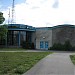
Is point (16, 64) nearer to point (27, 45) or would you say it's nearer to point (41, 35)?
point (41, 35)

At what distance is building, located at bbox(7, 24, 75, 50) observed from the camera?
56250 millimetres

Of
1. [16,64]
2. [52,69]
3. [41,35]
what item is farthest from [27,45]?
[52,69]

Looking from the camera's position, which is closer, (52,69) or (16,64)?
(52,69)

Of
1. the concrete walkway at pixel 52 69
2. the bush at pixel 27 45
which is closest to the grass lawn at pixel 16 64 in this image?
the concrete walkway at pixel 52 69

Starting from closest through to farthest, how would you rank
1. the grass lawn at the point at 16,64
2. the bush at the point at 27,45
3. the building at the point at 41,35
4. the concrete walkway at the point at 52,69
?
1. the concrete walkway at the point at 52,69
2. the grass lawn at the point at 16,64
3. the building at the point at 41,35
4. the bush at the point at 27,45

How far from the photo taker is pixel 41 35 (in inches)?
2432

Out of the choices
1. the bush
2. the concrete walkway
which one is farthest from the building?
the concrete walkway

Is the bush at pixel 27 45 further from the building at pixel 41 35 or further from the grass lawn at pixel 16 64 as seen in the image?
the grass lawn at pixel 16 64

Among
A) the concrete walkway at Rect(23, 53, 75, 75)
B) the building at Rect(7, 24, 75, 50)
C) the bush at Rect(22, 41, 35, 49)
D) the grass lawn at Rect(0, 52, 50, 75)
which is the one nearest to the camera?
the concrete walkway at Rect(23, 53, 75, 75)

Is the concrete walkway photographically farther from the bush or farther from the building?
the bush

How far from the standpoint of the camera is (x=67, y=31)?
184 ft

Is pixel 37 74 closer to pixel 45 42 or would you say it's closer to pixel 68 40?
pixel 68 40

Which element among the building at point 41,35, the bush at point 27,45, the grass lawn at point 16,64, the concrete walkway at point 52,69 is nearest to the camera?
the concrete walkway at point 52,69

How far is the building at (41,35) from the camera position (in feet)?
185
